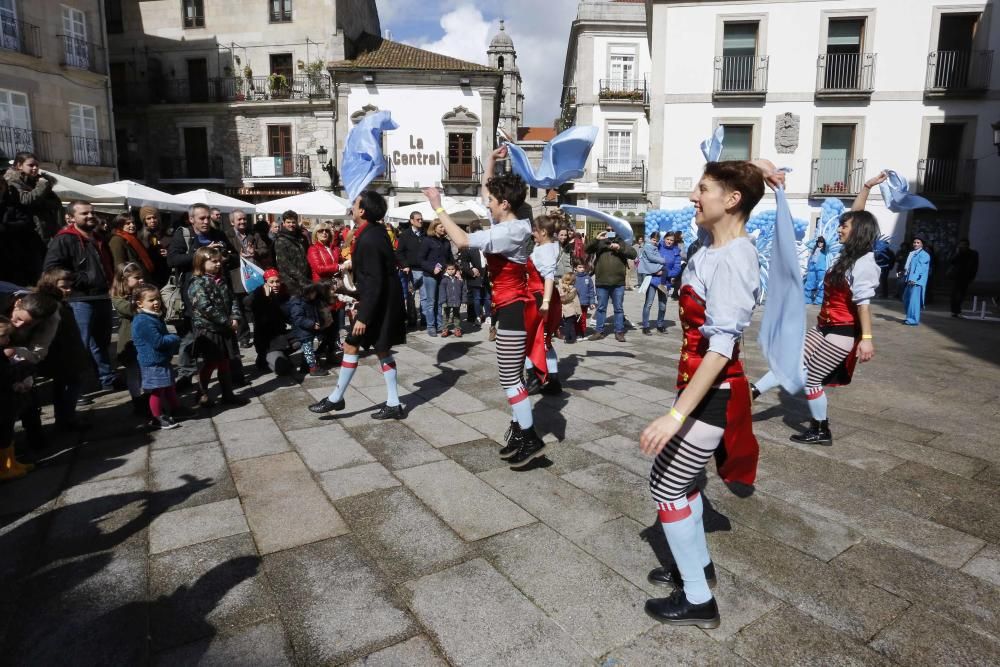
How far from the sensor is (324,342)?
7.39 m

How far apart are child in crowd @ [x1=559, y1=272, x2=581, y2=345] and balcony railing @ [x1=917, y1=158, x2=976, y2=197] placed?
60.4 feet

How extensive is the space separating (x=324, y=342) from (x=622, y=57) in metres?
26.8

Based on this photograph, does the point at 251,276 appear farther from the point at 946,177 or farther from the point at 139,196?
the point at 946,177

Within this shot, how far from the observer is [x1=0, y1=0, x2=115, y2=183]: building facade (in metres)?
18.7

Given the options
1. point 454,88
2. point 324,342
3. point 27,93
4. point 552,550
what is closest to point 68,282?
point 324,342

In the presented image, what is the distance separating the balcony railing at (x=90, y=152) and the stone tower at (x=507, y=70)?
1737 inches

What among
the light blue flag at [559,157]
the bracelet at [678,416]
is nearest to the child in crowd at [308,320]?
the light blue flag at [559,157]

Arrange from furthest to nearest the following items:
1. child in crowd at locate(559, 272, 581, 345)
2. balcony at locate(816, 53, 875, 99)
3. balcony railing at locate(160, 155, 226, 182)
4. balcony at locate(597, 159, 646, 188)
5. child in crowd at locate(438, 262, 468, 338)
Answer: balcony at locate(597, 159, 646, 188), balcony railing at locate(160, 155, 226, 182), balcony at locate(816, 53, 875, 99), child in crowd at locate(438, 262, 468, 338), child in crowd at locate(559, 272, 581, 345)

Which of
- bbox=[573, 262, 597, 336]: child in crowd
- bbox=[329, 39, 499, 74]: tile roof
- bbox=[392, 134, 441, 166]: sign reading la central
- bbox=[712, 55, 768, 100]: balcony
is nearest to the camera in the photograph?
bbox=[573, 262, 597, 336]: child in crowd

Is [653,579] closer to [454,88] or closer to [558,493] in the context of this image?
[558,493]

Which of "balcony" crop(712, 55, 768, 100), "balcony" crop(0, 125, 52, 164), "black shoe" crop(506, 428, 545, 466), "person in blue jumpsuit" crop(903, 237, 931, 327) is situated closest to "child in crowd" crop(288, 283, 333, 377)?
"black shoe" crop(506, 428, 545, 466)

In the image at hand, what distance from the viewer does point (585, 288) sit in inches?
360

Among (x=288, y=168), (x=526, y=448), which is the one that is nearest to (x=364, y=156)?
(x=526, y=448)

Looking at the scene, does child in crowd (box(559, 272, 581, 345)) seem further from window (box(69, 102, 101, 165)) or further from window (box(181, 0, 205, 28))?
window (box(181, 0, 205, 28))
